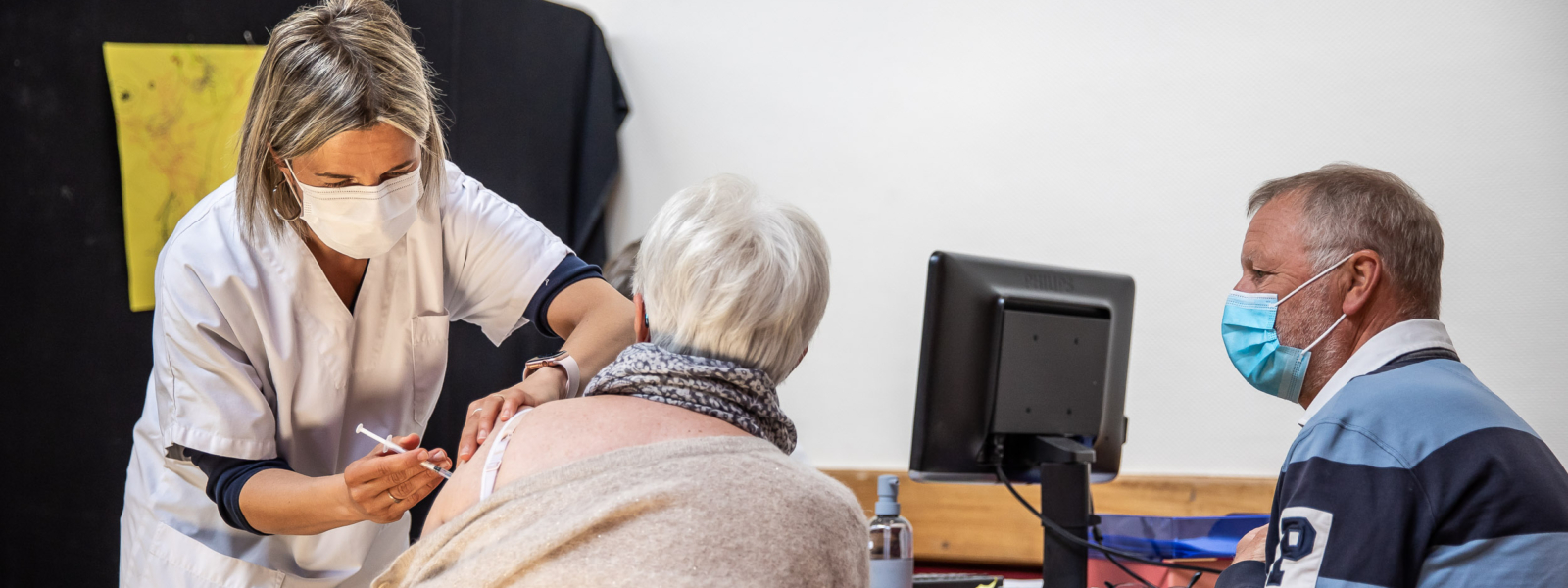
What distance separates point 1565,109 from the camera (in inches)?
82.7

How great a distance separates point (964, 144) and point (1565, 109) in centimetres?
133

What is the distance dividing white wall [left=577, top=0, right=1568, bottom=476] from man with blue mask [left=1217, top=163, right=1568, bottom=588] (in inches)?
46.5

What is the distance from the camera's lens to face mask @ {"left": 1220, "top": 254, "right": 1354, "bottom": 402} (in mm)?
1229

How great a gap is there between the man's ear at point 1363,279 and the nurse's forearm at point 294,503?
1.20 metres

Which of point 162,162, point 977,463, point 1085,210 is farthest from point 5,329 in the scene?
point 1085,210

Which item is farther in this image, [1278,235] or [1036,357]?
[1036,357]

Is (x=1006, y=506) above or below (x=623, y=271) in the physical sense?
below

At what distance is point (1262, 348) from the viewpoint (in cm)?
125

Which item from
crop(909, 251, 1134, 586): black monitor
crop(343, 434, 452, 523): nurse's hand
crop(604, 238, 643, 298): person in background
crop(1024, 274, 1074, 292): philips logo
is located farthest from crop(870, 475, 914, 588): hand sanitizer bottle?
crop(604, 238, 643, 298): person in background

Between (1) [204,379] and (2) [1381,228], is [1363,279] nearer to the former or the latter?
(2) [1381,228]

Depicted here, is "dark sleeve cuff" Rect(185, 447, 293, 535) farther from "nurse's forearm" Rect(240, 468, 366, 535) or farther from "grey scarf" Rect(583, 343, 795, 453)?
"grey scarf" Rect(583, 343, 795, 453)

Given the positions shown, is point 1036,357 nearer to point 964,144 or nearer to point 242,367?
point 242,367

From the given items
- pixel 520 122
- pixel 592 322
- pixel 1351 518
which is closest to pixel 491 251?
pixel 592 322

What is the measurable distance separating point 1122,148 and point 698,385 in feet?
5.91
